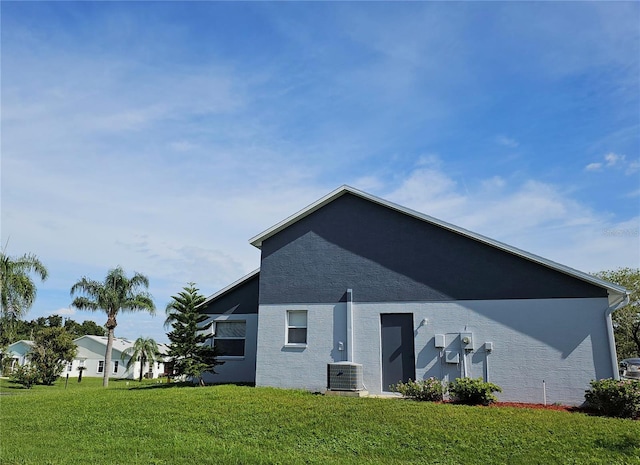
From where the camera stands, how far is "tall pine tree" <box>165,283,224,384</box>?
16000 mm

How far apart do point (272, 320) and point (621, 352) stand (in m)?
39.3

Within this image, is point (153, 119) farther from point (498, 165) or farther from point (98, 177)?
point (498, 165)

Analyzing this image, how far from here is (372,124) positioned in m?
14.6

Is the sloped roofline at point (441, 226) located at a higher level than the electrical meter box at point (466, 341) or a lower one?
higher

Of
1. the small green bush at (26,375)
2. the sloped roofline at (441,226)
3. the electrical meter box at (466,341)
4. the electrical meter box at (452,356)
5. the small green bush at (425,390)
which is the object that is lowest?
the small green bush at (26,375)

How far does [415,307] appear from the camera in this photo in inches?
591

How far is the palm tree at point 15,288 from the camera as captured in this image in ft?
68.8

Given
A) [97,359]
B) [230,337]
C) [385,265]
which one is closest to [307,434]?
[385,265]

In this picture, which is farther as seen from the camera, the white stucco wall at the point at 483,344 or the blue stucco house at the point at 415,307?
the blue stucco house at the point at 415,307

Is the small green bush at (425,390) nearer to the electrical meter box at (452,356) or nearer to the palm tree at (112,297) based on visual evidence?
the electrical meter box at (452,356)

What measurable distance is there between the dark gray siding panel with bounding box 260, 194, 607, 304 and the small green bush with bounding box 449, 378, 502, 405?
277cm

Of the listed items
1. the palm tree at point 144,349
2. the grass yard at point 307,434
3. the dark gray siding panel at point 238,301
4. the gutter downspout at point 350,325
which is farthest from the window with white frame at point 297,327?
A: the palm tree at point 144,349

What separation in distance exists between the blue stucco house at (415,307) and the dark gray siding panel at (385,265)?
34mm

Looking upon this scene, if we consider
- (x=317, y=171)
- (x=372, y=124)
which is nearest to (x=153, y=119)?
(x=317, y=171)
